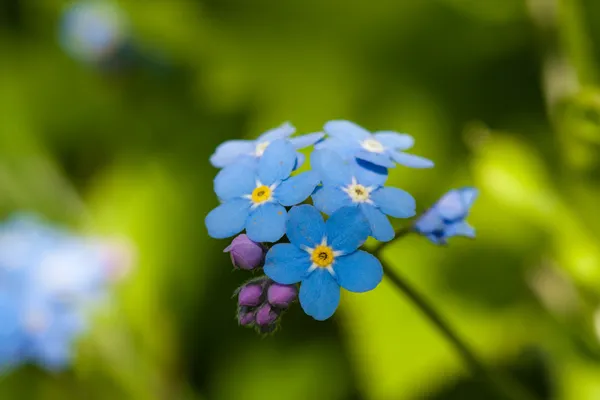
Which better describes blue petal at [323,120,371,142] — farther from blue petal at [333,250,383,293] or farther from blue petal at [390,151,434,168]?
blue petal at [333,250,383,293]

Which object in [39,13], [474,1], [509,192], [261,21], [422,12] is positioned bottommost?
[509,192]

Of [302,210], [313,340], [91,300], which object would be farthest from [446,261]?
[302,210]

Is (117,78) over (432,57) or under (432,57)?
over

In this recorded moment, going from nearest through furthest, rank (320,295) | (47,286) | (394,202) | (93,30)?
(320,295) < (394,202) < (47,286) < (93,30)

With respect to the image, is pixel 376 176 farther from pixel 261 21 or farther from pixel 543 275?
pixel 261 21

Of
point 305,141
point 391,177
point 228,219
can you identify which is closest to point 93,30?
point 391,177

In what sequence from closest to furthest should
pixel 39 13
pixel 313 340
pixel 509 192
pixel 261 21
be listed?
pixel 509 192 < pixel 313 340 < pixel 261 21 < pixel 39 13

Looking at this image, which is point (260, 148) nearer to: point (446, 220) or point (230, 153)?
point (230, 153)

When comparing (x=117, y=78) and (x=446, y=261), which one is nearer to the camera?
(x=446, y=261)
